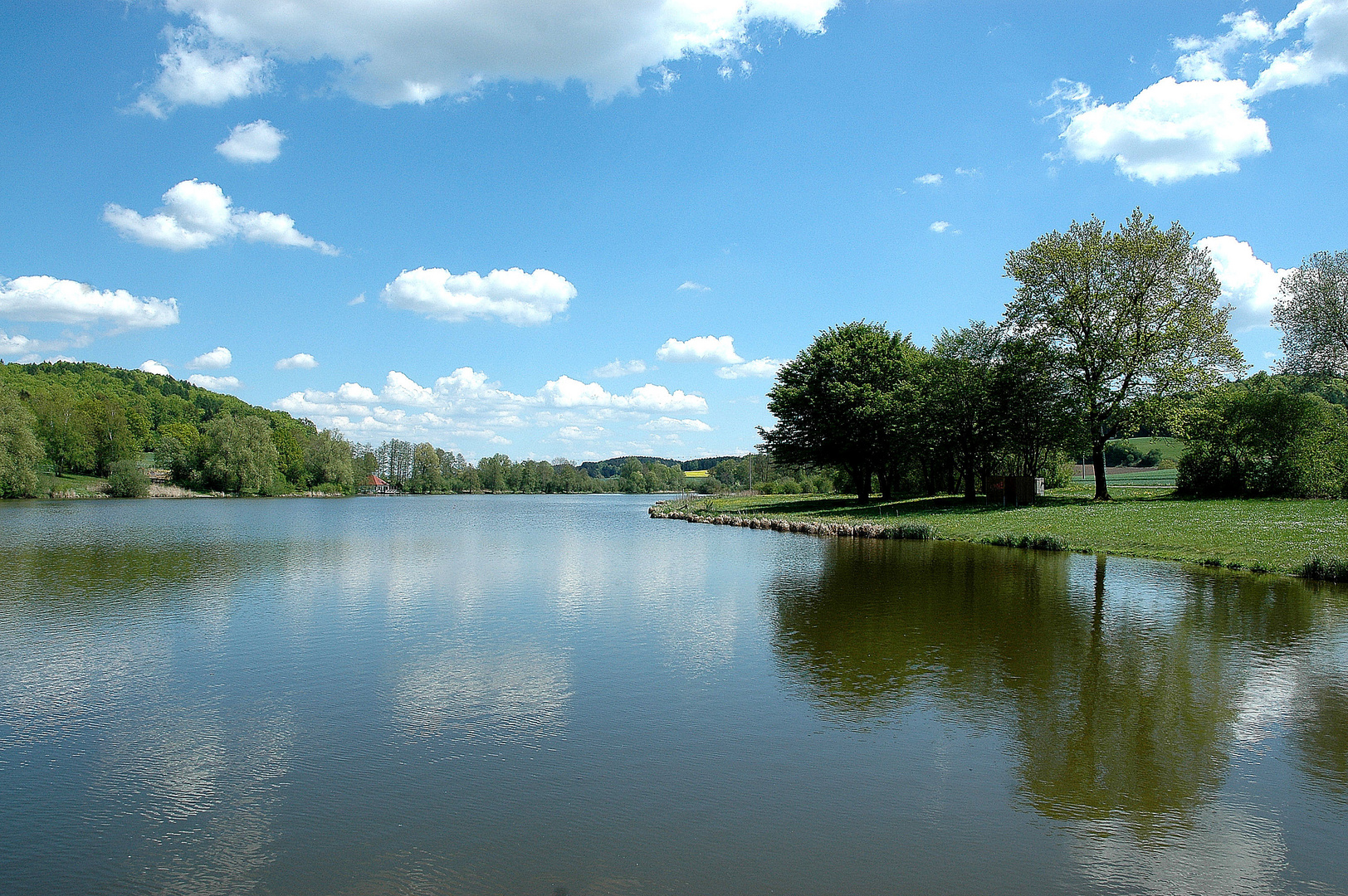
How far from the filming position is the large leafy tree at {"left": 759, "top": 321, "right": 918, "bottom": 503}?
4297 cm

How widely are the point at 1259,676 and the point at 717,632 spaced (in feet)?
23.7

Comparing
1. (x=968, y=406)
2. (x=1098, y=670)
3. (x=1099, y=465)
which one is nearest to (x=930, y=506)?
(x=968, y=406)

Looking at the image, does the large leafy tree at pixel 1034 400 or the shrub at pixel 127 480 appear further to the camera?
the shrub at pixel 127 480

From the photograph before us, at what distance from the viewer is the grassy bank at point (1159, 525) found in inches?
795

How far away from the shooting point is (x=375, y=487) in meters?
161

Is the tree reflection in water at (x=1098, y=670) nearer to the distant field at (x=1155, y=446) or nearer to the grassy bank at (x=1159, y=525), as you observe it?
the grassy bank at (x=1159, y=525)

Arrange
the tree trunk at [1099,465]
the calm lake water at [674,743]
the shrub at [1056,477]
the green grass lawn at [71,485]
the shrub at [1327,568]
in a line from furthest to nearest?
1. the green grass lawn at [71,485]
2. the shrub at [1056,477]
3. the tree trunk at [1099,465]
4. the shrub at [1327,568]
5. the calm lake water at [674,743]

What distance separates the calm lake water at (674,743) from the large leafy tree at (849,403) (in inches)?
1089

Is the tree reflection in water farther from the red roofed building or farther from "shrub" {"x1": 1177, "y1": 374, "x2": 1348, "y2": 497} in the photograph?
the red roofed building

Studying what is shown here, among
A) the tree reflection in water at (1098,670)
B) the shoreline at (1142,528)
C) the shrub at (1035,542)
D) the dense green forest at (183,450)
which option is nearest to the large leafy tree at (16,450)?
the dense green forest at (183,450)

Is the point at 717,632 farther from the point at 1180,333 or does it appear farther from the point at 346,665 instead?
the point at 1180,333

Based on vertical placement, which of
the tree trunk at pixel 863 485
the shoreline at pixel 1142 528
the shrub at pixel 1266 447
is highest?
the shrub at pixel 1266 447

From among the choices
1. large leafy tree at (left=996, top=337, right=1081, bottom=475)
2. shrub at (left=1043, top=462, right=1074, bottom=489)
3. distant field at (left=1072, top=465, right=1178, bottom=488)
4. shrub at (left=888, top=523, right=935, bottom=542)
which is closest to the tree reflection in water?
shrub at (left=888, top=523, right=935, bottom=542)

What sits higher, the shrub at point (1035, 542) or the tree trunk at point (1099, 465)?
the tree trunk at point (1099, 465)
